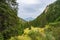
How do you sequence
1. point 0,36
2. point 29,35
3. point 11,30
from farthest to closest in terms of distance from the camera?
point 11,30, point 0,36, point 29,35

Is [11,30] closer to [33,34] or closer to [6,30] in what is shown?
[6,30]

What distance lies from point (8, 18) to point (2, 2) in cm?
269

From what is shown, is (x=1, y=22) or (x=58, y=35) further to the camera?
(x=1, y=22)

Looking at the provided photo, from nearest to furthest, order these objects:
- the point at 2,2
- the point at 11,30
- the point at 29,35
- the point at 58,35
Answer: the point at 29,35, the point at 58,35, the point at 11,30, the point at 2,2

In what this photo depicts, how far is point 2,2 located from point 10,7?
1.68 m

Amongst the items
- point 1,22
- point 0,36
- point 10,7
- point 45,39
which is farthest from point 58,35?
point 10,7

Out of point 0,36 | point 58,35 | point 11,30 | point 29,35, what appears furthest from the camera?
point 11,30

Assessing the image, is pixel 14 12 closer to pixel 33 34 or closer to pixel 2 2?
pixel 2 2

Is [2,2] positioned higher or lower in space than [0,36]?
higher

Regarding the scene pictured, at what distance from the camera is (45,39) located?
22.4 m

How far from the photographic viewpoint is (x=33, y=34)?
21.8 metres

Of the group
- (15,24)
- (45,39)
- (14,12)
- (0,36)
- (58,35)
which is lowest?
(45,39)

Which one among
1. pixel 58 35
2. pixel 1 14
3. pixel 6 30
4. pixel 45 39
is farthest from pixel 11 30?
pixel 45 39

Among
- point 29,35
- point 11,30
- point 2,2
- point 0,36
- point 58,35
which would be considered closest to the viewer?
point 29,35
